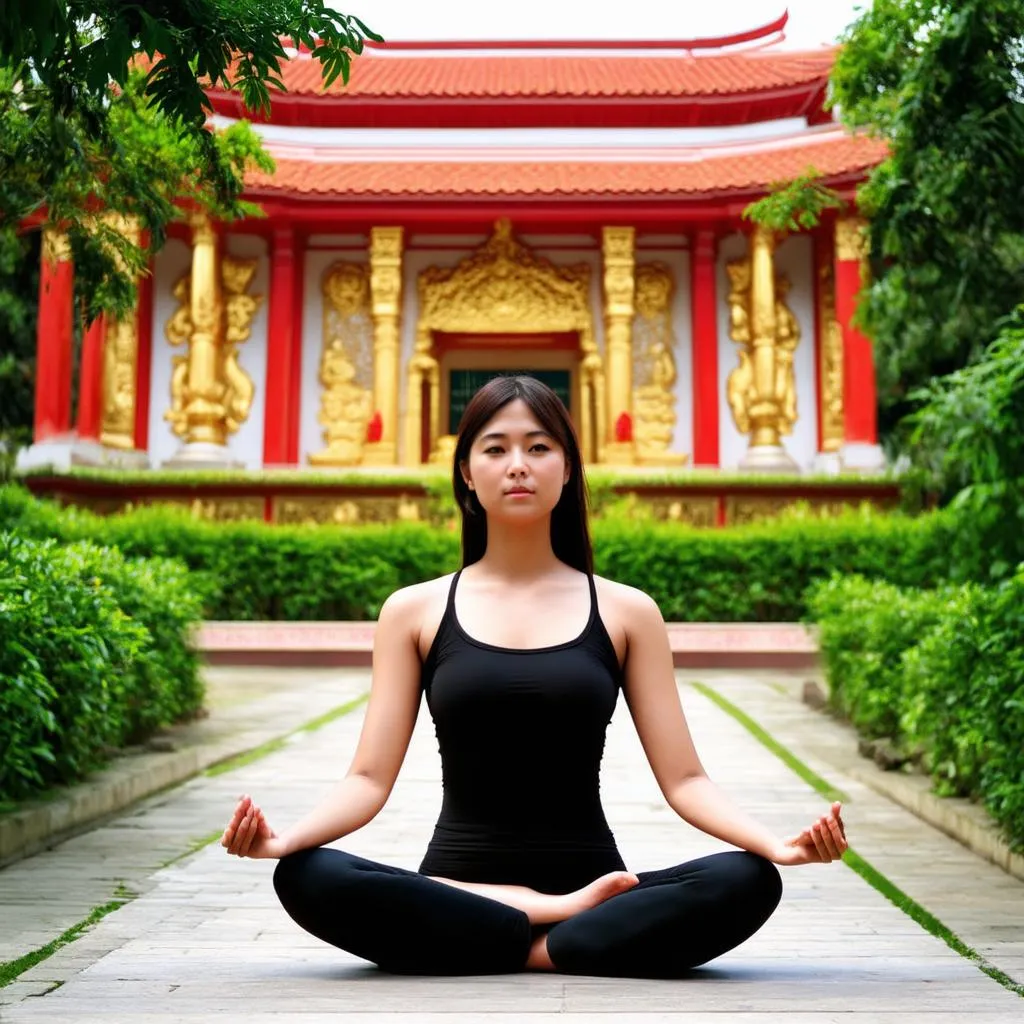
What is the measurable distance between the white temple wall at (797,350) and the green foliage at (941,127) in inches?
454

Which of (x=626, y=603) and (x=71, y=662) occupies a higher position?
(x=626, y=603)

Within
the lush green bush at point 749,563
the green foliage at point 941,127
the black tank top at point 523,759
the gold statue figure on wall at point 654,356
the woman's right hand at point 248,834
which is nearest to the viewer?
the woman's right hand at point 248,834

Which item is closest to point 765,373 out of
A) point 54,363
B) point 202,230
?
point 202,230

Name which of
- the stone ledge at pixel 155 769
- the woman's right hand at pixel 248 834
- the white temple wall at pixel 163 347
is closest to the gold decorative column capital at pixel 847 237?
the white temple wall at pixel 163 347

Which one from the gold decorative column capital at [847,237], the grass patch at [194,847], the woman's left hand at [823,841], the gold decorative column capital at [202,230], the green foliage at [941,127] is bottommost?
the grass patch at [194,847]

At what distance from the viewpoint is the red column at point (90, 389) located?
64.2ft

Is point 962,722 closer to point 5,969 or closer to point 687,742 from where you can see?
point 687,742

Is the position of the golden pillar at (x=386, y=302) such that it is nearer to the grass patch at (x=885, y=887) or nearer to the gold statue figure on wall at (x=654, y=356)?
the gold statue figure on wall at (x=654, y=356)

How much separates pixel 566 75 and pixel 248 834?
21.9 m

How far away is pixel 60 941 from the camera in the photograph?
3590 mm

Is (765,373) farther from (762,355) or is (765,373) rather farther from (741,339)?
(741,339)

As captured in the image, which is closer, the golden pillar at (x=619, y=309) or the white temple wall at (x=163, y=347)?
the golden pillar at (x=619, y=309)

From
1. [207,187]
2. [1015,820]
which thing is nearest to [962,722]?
[1015,820]

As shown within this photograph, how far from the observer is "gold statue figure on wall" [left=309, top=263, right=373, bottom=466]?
21.4 meters
